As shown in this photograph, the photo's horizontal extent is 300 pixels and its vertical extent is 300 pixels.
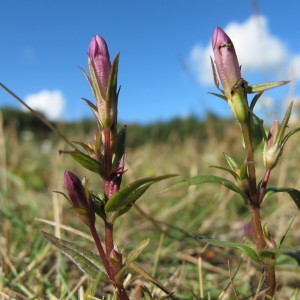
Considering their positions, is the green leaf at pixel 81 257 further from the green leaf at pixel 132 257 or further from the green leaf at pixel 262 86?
the green leaf at pixel 262 86

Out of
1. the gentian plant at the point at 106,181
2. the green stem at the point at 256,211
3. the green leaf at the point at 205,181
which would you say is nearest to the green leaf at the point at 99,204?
the gentian plant at the point at 106,181

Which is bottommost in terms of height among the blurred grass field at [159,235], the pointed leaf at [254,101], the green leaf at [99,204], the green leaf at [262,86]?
the blurred grass field at [159,235]

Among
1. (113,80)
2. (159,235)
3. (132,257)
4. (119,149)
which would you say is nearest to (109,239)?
(132,257)

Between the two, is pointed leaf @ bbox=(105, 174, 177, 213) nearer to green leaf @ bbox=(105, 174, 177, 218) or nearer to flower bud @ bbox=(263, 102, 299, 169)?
green leaf @ bbox=(105, 174, 177, 218)

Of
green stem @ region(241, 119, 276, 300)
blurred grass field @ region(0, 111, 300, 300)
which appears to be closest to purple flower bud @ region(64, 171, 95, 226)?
blurred grass field @ region(0, 111, 300, 300)

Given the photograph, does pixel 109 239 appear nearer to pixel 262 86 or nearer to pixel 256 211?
pixel 256 211

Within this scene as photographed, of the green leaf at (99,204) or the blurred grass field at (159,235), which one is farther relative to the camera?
the blurred grass field at (159,235)
